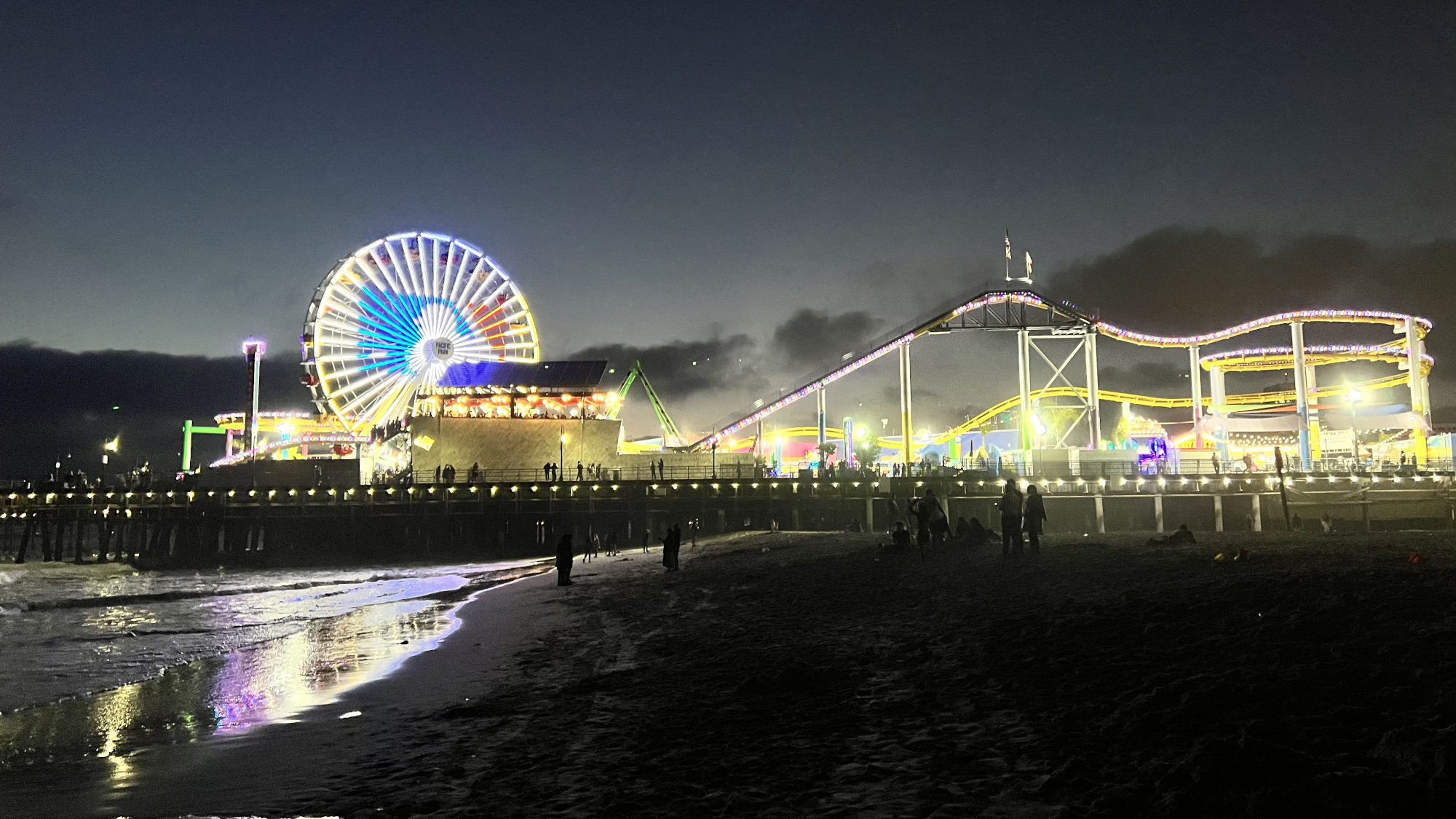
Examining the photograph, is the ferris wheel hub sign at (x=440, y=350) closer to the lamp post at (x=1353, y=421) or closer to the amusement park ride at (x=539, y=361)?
the amusement park ride at (x=539, y=361)

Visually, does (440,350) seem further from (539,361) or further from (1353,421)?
(1353,421)

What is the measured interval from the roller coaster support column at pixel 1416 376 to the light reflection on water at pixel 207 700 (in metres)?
64.8

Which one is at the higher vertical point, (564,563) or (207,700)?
(564,563)

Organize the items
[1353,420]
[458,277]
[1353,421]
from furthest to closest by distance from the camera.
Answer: [1353,421] → [1353,420] → [458,277]

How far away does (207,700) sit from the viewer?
33.7 feet

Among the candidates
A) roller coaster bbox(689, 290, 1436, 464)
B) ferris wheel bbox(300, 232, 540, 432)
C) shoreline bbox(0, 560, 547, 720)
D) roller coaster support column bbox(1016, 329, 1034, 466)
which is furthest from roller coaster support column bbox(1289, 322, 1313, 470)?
ferris wheel bbox(300, 232, 540, 432)

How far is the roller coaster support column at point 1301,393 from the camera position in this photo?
55469 mm

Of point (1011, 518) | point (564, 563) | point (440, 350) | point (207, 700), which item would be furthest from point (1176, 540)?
point (440, 350)

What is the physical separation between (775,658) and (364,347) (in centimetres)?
5938

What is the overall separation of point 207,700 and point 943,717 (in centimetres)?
850

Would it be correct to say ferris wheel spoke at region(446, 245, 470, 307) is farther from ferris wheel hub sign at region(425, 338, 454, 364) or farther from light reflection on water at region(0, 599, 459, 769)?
light reflection on water at region(0, 599, 459, 769)

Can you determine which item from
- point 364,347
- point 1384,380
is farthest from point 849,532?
point 1384,380

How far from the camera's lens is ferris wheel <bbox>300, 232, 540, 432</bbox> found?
2403 inches

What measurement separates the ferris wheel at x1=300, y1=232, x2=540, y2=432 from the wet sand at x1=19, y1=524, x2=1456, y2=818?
5424 cm
